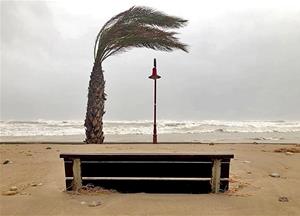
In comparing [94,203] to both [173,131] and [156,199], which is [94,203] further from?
[173,131]

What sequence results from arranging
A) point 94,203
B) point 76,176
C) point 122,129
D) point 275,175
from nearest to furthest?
1. point 94,203
2. point 76,176
3. point 275,175
4. point 122,129

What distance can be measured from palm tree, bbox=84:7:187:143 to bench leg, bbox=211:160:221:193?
10.2 meters

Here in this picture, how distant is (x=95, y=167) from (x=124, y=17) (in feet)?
35.2

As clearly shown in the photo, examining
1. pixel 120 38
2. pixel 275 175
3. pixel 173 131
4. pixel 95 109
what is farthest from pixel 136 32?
pixel 173 131

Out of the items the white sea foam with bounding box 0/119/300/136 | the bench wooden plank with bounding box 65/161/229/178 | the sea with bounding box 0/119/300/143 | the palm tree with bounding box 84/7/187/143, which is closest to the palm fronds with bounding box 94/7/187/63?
the palm tree with bounding box 84/7/187/143

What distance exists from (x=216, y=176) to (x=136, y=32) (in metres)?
10.7

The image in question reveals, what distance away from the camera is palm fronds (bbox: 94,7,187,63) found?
1498cm

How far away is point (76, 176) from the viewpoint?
5.16 meters

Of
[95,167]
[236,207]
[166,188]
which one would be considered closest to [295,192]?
[236,207]

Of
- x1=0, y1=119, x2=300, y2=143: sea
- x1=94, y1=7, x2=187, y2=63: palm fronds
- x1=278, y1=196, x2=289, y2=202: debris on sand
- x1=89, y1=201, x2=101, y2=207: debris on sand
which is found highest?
x1=94, y1=7, x2=187, y2=63: palm fronds

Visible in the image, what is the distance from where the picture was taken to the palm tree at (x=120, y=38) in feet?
49.1

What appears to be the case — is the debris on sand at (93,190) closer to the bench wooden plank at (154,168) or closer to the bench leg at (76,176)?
the bench leg at (76,176)

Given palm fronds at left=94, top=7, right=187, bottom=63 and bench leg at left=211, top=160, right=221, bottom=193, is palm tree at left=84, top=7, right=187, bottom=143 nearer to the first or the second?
palm fronds at left=94, top=7, right=187, bottom=63

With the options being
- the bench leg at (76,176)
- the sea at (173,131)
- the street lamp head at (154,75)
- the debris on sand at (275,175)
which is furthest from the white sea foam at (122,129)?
the bench leg at (76,176)
